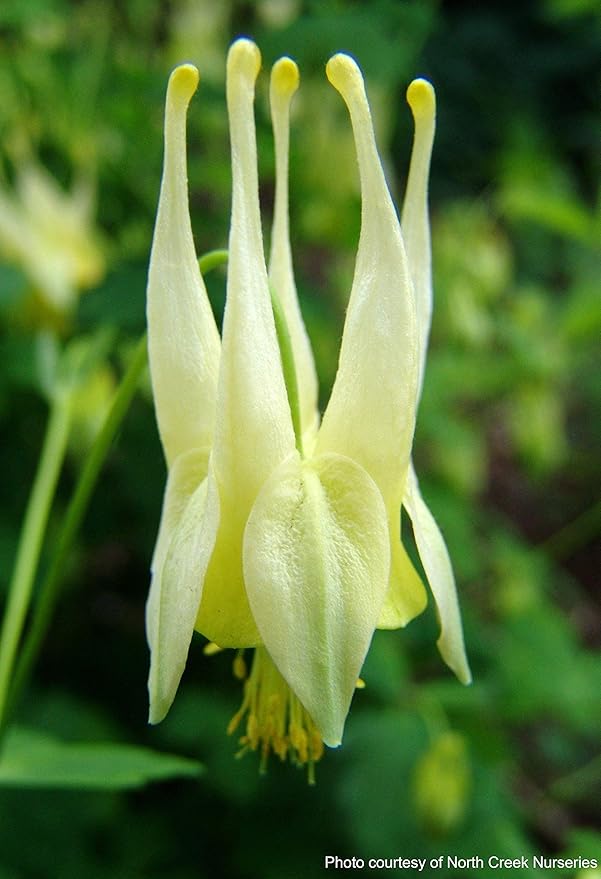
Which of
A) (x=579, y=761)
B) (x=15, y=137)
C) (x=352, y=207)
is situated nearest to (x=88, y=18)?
(x=15, y=137)

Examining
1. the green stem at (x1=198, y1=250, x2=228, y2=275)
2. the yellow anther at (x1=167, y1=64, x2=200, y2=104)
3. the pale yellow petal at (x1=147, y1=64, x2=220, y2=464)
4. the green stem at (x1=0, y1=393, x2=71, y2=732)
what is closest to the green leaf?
the green stem at (x1=0, y1=393, x2=71, y2=732)

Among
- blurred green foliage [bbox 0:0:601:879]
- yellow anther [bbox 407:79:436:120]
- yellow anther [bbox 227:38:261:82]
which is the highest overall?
yellow anther [bbox 227:38:261:82]

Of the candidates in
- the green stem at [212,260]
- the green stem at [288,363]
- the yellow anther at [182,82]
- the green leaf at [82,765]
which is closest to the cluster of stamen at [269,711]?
the green leaf at [82,765]

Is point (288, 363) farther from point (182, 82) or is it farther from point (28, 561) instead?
point (28, 561)

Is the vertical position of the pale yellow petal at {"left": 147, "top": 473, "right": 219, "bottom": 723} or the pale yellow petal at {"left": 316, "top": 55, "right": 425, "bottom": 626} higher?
the pale yellow petal at {"left": 316, "top": 55, "right": 425, "bottom": 626}

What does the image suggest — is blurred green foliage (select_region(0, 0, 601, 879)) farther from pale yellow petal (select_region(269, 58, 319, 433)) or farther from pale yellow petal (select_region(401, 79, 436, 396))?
pale yellow petal (select_region(401, 79, 436, 396))

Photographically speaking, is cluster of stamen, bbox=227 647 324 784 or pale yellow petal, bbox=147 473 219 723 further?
cluster of stamen, bbox=227 647 324 784

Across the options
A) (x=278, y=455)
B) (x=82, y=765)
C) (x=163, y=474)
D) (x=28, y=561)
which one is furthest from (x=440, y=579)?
(x=163, y=474)

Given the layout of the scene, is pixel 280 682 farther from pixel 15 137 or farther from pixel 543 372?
pixel 543 372
